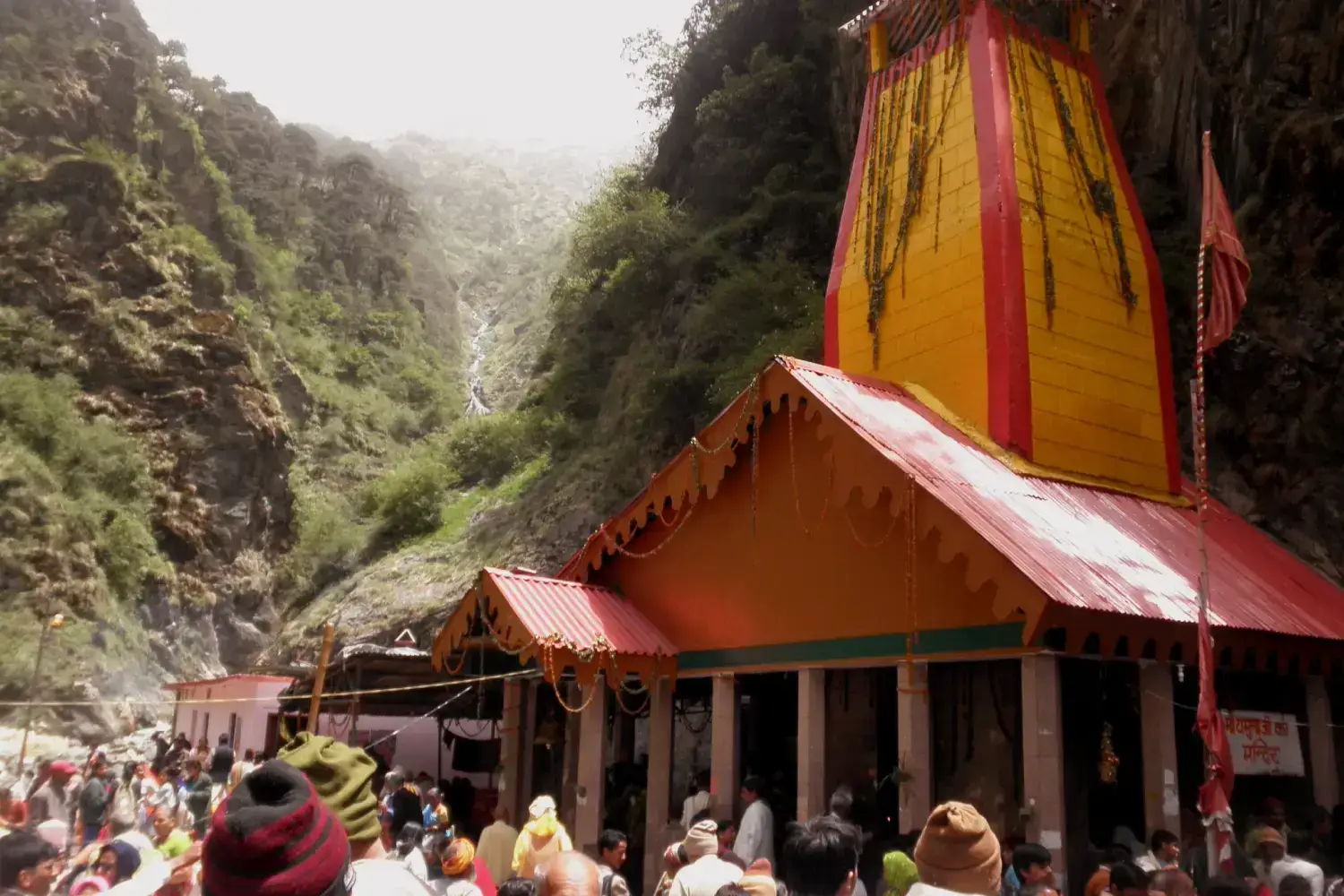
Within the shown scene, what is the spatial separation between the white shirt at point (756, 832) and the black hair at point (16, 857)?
6824 millimetres

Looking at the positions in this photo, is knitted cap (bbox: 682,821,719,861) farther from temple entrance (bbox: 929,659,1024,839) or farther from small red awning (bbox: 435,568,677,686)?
temple entrance (bbox: 929,659,1024,839)

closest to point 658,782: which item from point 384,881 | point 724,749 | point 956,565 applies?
point 724,749

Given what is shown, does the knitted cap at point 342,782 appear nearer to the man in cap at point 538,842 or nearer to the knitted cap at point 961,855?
the knitted cap at point 961,855

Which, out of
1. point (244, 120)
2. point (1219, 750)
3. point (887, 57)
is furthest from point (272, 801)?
point (244, 120)

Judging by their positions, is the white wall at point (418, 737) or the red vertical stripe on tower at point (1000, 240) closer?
the red vertical stripe on tower at point (1000, 240)

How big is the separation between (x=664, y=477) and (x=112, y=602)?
27729mm

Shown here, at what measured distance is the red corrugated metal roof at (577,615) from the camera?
471 inches

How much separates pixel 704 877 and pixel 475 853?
1358 mm

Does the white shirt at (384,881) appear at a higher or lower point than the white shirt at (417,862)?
higher

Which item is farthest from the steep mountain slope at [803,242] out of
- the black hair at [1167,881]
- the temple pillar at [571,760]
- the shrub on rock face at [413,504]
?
the black hair at [1167,881]

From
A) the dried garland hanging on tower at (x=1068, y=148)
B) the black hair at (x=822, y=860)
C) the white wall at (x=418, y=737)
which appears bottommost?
the white wall at (x=418, y=737)

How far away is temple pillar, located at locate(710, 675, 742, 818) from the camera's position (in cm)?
1180

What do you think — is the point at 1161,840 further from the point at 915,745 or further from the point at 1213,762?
the point at 915,745

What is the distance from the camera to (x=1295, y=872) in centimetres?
698
